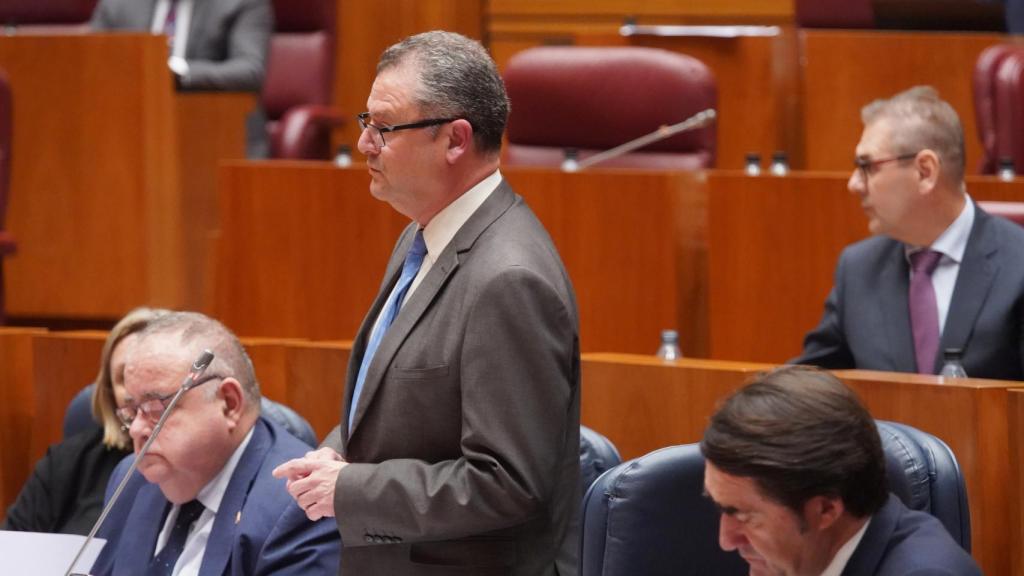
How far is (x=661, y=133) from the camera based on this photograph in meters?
3.29

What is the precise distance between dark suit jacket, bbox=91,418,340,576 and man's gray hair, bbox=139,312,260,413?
0.05 metres

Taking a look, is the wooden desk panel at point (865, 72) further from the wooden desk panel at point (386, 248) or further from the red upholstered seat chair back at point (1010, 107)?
the wooden desk panel at point (386, 248)

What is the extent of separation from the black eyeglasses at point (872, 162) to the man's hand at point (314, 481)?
134 cm

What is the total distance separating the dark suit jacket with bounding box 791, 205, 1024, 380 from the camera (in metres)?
2.29

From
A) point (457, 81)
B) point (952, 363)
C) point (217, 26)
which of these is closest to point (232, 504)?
point (457, 81)

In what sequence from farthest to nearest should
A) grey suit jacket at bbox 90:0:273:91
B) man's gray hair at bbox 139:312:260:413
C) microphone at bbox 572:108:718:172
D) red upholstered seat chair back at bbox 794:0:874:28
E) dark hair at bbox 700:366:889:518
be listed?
grey suit jacket at bbox 90:0:273:91 < red upholstered seat chair back at bbox 794:0:874:28 < microphone at bbox 572:108:718:172 < man's gray hair at bbox 139:312:260:413 < dark hair at bbox 700:366:889:518

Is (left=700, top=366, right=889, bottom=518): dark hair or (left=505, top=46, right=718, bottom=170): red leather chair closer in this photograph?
(left=700, top=366, right=889, bottom=518): dark hair

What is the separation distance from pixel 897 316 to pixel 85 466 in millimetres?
1244

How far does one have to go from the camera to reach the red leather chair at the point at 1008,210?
2.59 meters

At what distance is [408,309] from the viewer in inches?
58.1

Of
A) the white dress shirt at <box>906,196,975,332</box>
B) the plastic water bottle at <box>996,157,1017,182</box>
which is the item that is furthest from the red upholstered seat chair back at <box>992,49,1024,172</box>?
the white dress shirt at <box>906,196,975,332</box>

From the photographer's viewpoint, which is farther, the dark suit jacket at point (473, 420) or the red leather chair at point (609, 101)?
the red leather chair at point (609, 101)

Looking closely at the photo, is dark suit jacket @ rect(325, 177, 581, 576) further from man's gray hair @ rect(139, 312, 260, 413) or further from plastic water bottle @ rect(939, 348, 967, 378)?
plastic water bottle @ rect(939, 348, 967, 378)

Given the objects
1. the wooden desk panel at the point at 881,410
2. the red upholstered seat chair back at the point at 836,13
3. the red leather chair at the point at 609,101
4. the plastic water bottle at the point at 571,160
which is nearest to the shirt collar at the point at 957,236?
the wooden desk panel at the point at 881,410
